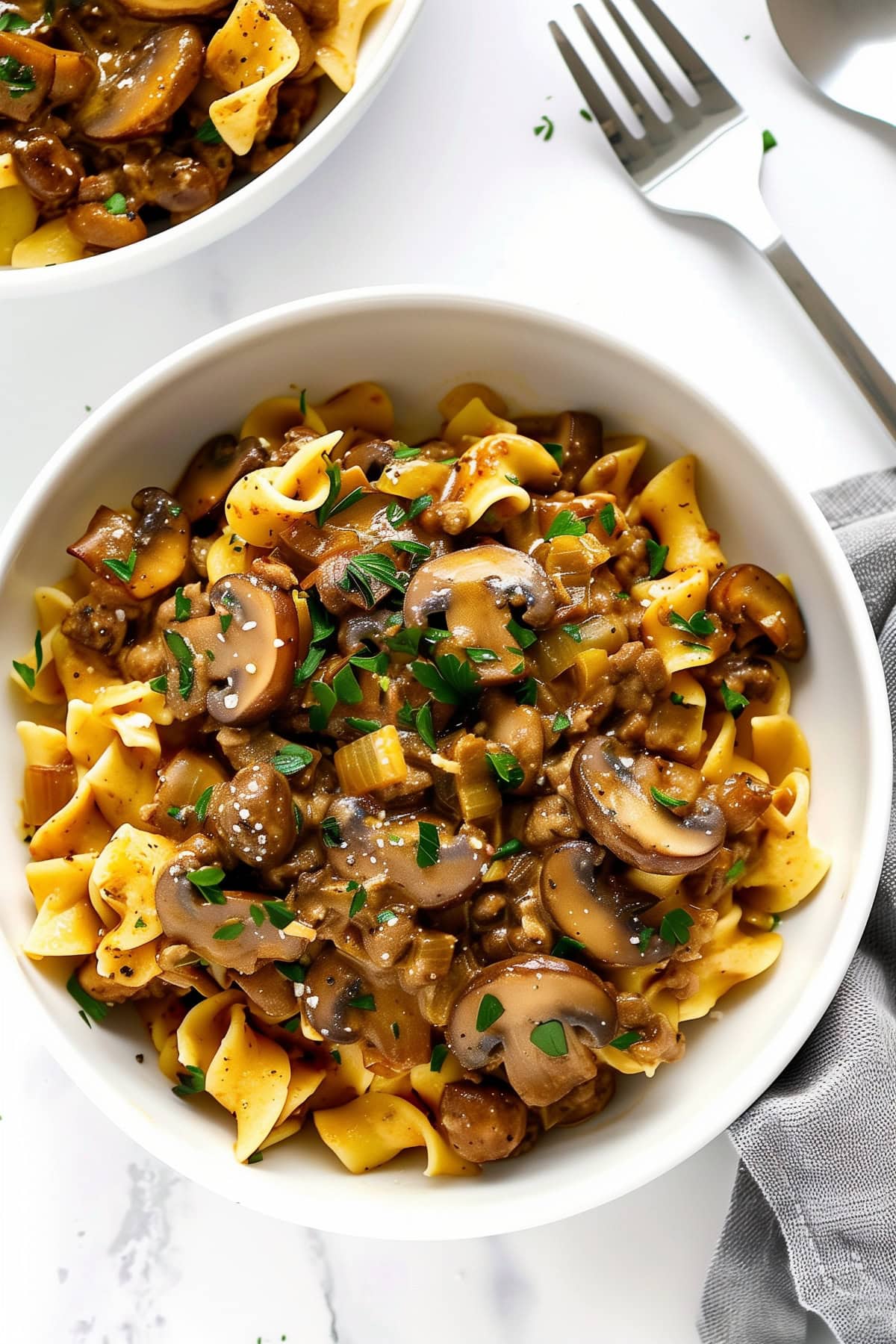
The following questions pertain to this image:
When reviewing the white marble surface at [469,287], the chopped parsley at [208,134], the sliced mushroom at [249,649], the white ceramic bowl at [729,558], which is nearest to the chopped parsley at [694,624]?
the white ceramic bowl at [729,558]

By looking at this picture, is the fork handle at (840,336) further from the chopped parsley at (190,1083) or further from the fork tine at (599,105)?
the chopped parsley at (190,1083)

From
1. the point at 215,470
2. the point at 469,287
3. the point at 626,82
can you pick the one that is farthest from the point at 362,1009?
the point at 626,82

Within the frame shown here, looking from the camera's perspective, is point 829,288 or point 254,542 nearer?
point 254,542

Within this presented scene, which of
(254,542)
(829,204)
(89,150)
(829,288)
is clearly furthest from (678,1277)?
(89,150)

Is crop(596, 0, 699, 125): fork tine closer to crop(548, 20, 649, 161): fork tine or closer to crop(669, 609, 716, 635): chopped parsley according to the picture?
crop(548, 20, 649, 161): fork tine

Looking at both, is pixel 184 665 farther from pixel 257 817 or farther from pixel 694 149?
pixel 694 149

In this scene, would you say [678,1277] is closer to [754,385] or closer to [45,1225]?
[45,1225]
